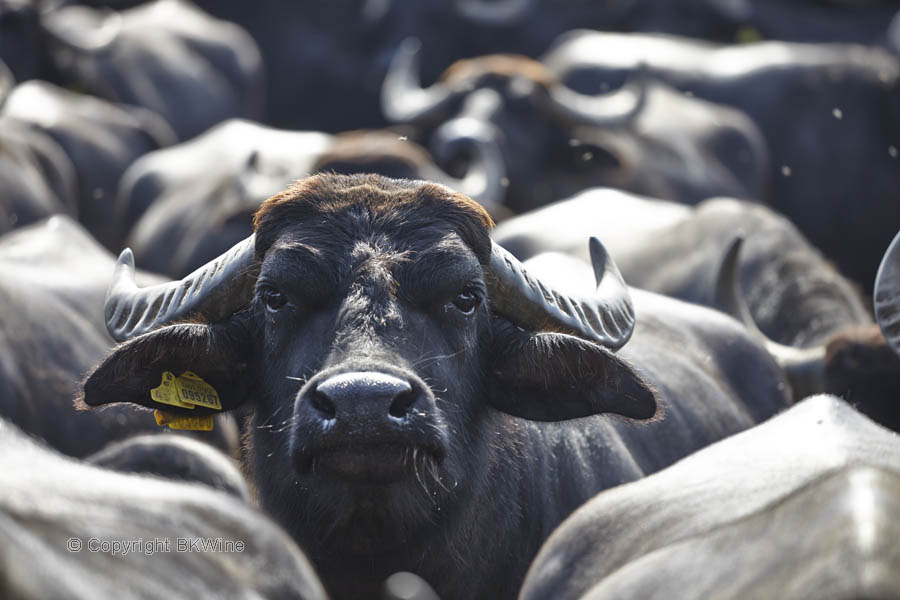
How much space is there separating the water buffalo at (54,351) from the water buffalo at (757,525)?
133 inches

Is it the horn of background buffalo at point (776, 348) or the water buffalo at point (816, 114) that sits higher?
the horn of background buffalo at point (776, 348)

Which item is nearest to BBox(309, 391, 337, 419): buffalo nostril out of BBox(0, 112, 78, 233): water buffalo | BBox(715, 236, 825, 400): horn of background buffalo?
BBox(715, 236, 825, 400): horn of background buffalo

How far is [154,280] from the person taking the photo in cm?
832

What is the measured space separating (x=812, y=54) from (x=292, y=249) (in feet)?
39.7

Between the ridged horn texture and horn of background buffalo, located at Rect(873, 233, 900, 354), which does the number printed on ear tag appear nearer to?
the ridged horn texture

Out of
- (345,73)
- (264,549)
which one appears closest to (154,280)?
(264,549)

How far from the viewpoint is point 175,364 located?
4.80 meters

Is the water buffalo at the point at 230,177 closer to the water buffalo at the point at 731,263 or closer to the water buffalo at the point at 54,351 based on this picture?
the water buffalo at the point at 731,263

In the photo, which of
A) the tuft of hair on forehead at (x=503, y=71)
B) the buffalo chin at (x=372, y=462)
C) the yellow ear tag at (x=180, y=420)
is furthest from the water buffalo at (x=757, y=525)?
the tuft of hair on forehead at (x=503, y=71)

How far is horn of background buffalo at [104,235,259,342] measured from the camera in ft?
16.1

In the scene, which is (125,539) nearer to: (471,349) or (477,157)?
(471,349)

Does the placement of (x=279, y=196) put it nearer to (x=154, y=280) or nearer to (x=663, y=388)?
(x=663, y=388)

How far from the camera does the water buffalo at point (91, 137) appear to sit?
46.9 ft

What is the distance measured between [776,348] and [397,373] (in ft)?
14.1
